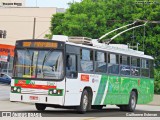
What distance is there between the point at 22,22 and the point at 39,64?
261ft

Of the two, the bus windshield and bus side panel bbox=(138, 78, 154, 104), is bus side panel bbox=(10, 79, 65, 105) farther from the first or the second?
bus side panel bbox=(138, 78, 154, 104)

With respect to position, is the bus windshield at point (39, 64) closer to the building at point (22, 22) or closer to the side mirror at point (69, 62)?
the side mirror at point (69, 62)

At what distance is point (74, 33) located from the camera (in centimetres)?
6419

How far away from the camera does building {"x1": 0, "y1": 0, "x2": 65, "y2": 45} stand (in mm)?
96856

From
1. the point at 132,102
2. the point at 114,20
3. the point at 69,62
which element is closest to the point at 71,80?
the point at 69,62

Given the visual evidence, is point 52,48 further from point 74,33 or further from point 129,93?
point 74,33

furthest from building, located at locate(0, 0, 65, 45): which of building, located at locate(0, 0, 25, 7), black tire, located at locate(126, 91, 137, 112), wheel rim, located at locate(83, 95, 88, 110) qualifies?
wheel rim, located at locate(83, 95, 88, 110)

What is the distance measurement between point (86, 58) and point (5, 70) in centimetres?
6158

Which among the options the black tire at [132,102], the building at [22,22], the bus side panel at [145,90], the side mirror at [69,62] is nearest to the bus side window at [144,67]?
the bus side panel at [145,90]

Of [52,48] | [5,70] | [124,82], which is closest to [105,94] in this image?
[124,82]

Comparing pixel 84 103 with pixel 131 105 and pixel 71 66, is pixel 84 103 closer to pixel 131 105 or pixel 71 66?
pixel 71 66

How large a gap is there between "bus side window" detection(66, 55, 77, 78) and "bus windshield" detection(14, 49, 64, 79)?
0.31 meters

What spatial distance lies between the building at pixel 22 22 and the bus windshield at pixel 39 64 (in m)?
75.8

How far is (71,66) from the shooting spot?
20188 millimetres
